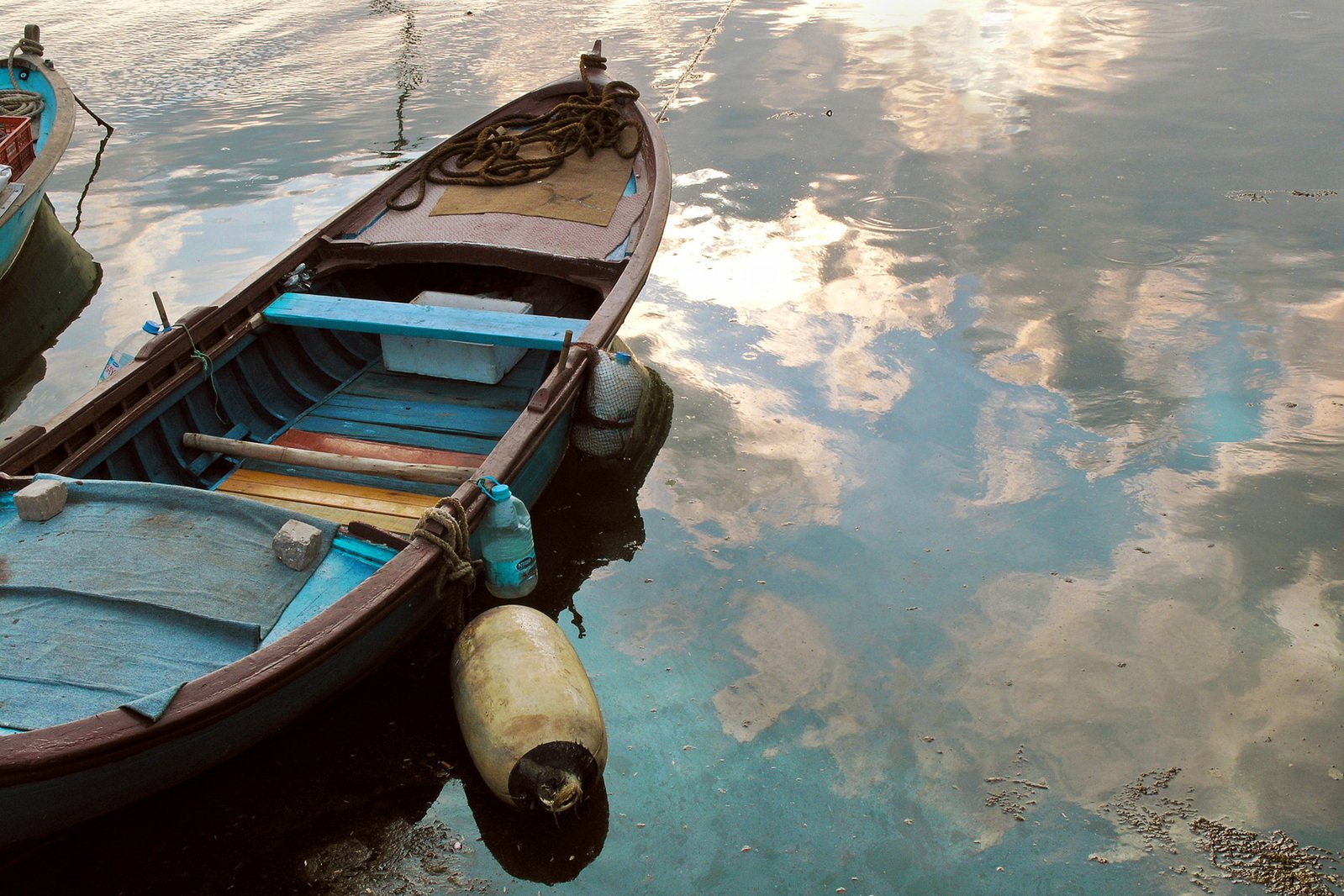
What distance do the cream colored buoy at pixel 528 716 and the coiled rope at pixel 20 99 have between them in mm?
9060

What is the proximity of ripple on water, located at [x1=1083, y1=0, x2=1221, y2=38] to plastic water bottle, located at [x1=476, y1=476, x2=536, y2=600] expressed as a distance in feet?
48.9

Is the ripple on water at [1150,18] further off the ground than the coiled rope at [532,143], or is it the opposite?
the coiled rope at [532,143]

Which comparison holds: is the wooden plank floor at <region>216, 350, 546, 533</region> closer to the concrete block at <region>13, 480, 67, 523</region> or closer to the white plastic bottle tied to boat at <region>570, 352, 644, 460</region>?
the white plastic bottle tied to boat at <region>570, 352, 644, 460</region>

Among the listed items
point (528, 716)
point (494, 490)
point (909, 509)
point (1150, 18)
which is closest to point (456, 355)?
point (494, 490)

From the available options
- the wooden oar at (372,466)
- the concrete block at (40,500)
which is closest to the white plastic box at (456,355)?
the wooden oar at (372,466)

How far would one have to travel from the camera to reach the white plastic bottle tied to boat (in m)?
6.07

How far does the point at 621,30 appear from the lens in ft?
57.5

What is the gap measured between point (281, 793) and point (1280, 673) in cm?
492

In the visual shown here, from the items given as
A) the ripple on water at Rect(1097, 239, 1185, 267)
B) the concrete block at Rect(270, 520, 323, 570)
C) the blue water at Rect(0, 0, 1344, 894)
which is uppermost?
the concrete block at Rect(270, 520, 323, 570)

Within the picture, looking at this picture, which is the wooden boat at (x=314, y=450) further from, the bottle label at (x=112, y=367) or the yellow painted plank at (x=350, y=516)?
the bottle label at (x=112, y=367)

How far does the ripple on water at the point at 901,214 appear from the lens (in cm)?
1023

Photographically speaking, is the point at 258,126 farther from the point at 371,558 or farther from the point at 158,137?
the point at 371,558

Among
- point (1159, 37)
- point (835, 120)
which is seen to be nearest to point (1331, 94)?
point (1159, 37)

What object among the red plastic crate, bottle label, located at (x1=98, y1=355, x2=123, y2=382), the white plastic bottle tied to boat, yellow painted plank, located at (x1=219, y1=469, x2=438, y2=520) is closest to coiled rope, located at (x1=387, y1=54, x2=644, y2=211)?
bottle label, located at (x1=98, y1=355, x2=123, y2=382)
